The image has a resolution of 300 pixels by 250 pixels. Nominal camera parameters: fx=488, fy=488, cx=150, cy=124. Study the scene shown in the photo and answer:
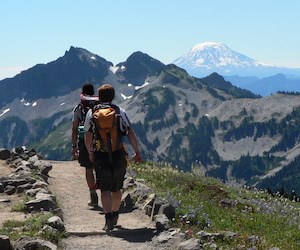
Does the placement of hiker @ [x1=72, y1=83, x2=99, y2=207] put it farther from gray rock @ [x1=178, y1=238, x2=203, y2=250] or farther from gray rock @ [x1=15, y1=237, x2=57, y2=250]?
gray rock @ [x1=178, y1=238, x2=203, y2=250]

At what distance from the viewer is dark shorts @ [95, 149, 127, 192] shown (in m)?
11.1

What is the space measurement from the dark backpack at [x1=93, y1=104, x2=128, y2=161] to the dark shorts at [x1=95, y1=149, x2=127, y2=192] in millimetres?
166

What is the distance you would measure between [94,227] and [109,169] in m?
2.29

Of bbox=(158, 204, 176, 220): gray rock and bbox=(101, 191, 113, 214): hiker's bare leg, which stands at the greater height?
bbox=(101, 191, 113, 214): hiker's bare leg

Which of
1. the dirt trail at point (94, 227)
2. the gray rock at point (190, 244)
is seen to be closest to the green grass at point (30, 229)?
the dirt trail at point (94, 227)

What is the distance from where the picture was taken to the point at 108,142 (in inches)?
430

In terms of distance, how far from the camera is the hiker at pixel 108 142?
10891 mm

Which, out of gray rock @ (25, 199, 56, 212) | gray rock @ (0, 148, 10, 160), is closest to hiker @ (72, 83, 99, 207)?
gray rock @ (25, 199, 56, 212)

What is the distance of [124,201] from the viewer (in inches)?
593

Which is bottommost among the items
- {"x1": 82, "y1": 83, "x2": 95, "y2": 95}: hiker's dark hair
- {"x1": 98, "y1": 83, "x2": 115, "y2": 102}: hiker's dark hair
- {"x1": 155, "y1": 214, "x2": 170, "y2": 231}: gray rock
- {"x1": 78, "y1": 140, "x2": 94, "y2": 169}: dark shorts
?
{"x1": 155, "y1": 214, "x2": 170, "y2": 231}: gray rock

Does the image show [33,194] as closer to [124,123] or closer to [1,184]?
[1,184]

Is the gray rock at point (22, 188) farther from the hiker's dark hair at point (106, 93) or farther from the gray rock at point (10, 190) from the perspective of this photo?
the hiker's dark hair at point (106, 93)

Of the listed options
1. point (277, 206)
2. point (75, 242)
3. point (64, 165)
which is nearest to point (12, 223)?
point (75, 242)

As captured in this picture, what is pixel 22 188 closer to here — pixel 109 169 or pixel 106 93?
pixel 109 169
